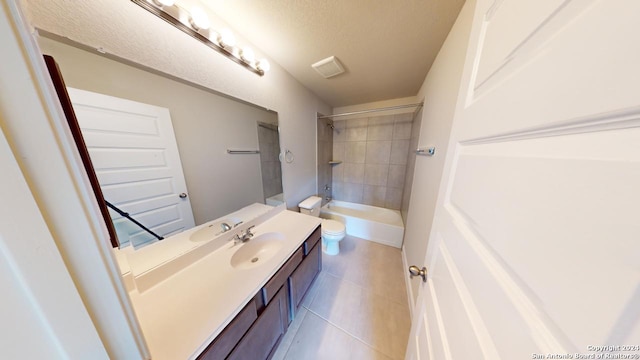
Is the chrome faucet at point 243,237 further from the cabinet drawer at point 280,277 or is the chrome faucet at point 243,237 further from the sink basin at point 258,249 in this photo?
the cabinet drawer at point 280,277

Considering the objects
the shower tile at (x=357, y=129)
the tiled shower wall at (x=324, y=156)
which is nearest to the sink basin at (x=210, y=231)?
the tiled shower wall at (x=324, y=156)

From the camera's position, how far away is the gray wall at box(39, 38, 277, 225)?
0.67 meters

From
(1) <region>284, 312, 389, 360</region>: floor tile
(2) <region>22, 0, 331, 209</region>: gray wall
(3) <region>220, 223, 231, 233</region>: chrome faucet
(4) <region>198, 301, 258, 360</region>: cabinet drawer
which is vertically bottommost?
(1) <region>284, 312, 389, 360</region>: floor tile

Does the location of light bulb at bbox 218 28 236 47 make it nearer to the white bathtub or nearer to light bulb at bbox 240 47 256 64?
light bulb at bbox 240 47 256 64

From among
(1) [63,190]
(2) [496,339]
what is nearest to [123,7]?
(1) [63,190]

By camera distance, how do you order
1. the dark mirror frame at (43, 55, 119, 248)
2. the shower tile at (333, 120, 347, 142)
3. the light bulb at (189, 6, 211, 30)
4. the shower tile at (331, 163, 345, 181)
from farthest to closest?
the shower tile at (331, 163, 345, 181) < the shower tile at (333, 120, 347, 142) < the light bulb at (189, 6, 211, 30) < the dark mirror frame at (43, 55, 119, 248)

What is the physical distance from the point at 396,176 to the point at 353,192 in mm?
716

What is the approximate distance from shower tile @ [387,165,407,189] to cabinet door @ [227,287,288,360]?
6.91 feet

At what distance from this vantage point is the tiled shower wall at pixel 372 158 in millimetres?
2441

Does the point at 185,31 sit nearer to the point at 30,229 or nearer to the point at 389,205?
the point at 30,229

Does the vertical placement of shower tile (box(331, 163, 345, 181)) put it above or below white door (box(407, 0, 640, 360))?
below

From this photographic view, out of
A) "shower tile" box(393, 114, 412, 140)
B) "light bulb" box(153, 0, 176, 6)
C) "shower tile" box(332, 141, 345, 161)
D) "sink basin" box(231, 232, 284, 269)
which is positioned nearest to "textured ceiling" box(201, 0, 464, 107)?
"light bulb" box(153, 0, 176, 6)

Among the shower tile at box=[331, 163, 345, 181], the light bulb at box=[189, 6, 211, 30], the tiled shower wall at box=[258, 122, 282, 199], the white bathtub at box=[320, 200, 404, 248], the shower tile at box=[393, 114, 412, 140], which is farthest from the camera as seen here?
the shower tile at box=[331, 163, 345, 181]

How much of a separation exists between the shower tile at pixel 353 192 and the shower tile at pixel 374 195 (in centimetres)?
7
